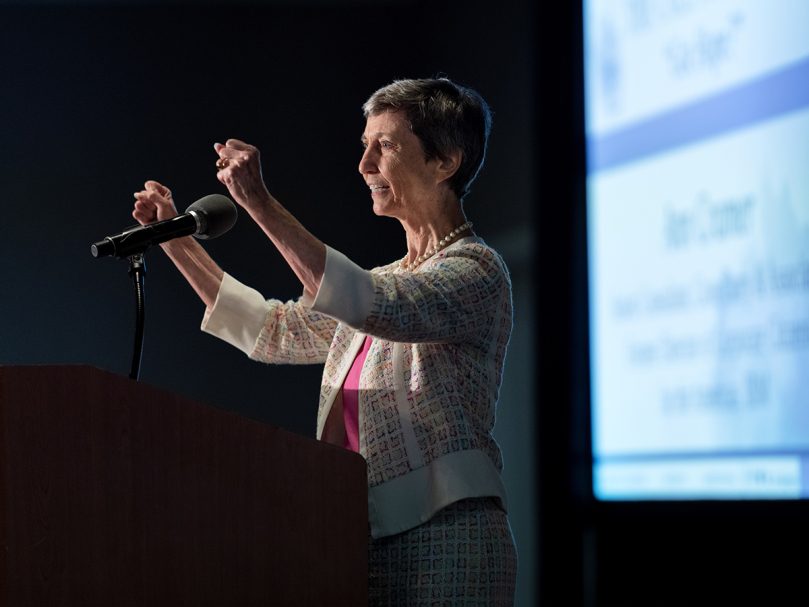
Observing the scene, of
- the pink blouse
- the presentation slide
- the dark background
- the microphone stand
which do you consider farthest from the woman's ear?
the dark background

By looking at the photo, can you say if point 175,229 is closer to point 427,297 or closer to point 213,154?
point 427,297

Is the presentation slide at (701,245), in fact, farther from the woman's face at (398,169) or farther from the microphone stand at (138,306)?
the woman's face at (398,169)

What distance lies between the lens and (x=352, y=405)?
1.99 metres

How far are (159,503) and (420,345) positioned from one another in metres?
0.60

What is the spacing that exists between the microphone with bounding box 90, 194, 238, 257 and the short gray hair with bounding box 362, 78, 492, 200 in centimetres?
37

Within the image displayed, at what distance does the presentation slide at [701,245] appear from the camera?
0.81 meters

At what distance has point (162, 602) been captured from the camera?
4.80ft

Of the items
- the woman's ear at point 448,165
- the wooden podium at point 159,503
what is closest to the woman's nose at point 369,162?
the woman's ear at point 448,165

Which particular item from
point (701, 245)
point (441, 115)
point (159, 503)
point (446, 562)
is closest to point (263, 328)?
point (441, 115)

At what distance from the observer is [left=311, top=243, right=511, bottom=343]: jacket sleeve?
1.70 meters

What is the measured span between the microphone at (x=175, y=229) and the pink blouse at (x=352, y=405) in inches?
13.4

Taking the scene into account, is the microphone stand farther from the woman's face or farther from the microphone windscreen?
the woman's face

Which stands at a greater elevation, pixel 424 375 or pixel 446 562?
pixel 424 375

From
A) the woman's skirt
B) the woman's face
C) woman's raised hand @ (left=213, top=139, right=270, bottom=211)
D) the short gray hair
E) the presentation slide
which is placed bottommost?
the woman's skirt
